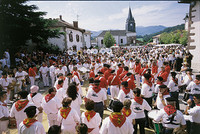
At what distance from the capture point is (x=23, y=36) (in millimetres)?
14586

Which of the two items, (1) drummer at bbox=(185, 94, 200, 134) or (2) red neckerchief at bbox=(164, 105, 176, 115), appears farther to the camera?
(1) drummer at bbox=(185, 94, 200, 134)

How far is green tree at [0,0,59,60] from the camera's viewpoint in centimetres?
1309

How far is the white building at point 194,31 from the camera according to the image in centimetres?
1168

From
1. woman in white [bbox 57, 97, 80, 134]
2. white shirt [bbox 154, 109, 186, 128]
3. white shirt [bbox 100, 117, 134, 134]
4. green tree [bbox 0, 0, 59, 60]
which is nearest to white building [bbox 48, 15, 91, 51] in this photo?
green tree [bbox 0, 0, 59, 60]

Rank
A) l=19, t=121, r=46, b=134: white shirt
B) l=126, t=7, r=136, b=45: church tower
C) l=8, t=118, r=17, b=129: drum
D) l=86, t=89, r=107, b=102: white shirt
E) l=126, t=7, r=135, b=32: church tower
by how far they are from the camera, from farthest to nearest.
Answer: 1. l=126, t=7, r=135, b=32: church tower
2. l=126, t=7, r=136, b=45: church tower
3. l=86, t=89, r=107, b=102: white shirt
4. l=8, t=118, r=17, b=129: drum
5. l=19, t=121, r=46, b=134: white shirt

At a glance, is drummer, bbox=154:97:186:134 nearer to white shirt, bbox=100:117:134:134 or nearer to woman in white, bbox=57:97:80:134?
white shirt, bbox=100:117:134:134

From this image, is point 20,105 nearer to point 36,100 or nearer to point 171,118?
point 36,100

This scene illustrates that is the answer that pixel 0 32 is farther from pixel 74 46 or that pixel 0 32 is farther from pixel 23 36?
pixel 74 46

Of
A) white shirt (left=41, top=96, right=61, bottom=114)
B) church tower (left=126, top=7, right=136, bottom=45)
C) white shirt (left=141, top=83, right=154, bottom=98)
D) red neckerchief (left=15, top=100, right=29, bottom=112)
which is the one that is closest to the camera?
red neckerchief (left=15, top=100, right=29, bottom=112)

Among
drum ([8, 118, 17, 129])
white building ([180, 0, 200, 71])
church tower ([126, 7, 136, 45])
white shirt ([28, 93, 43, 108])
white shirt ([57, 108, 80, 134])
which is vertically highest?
church tower ([126, 7, 136, 45])

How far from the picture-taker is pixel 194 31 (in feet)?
39.7

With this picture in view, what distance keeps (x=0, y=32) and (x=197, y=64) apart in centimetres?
1853

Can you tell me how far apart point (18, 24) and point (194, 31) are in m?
16.8

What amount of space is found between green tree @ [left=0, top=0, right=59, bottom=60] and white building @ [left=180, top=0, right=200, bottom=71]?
14522mm
